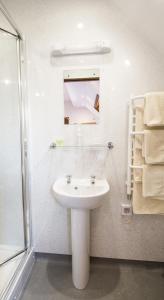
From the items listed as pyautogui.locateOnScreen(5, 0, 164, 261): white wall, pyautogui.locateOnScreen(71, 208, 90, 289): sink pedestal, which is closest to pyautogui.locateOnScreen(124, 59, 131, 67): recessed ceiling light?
pyautogui.locateOnScreen(5, 0, 164, 261): white wall

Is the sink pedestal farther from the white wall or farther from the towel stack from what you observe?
the towel stack

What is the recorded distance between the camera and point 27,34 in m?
1.60

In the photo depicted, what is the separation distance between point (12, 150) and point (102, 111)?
936mm

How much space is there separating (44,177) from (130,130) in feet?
3.02

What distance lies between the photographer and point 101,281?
159cm

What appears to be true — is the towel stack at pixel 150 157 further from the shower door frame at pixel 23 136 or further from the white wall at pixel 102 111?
the shower door frame at pixel 23 136

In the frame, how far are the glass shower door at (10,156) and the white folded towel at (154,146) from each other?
1147mm

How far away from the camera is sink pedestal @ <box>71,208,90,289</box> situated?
4.80 ft

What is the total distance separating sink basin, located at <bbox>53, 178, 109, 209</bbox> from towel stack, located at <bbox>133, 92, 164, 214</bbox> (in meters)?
0.32

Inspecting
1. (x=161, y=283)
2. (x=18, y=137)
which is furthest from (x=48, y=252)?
(x=18, y=137)

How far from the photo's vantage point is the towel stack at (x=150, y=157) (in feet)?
4.55

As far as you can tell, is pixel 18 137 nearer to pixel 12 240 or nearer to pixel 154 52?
pixel 12 240

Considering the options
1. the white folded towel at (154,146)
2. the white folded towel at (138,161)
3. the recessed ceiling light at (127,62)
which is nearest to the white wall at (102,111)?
the recessed ceiling light at (127,62)

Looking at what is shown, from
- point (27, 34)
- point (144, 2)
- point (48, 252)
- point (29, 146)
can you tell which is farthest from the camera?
point (48, 252)
